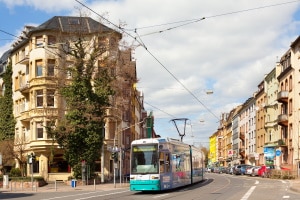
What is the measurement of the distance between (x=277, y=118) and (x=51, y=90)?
3325 centimetres

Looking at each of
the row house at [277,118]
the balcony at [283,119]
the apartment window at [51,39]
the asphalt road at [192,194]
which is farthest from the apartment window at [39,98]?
the balcony at [283,119]

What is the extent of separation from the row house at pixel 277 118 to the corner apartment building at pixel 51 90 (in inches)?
766

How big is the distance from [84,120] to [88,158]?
139 inches

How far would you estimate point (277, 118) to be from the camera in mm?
70188

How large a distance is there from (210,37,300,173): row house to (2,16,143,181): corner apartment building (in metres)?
19.4

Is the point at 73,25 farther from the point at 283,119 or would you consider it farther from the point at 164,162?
the point at 283,119

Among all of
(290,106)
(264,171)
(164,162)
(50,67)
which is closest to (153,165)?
(164,162)

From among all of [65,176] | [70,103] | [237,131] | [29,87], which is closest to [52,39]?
[29,87]

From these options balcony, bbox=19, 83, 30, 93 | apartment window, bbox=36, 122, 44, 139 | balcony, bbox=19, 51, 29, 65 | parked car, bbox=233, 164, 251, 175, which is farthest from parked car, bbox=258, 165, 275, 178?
balcony, bbox=19, 51, 29, 65

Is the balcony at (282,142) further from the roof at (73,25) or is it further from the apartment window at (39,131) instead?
the apartment window at (39,131)

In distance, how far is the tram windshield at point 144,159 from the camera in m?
28.2

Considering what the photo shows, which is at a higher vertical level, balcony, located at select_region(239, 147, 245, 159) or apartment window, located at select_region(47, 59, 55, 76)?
apartment window, located at select_region(47, 59, 55, 76)

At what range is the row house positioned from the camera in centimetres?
6184

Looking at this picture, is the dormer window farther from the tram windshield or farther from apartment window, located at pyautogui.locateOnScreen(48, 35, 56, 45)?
the tram windshield
